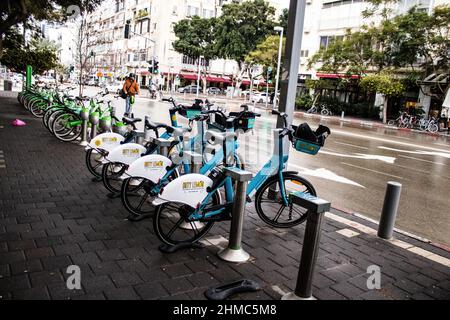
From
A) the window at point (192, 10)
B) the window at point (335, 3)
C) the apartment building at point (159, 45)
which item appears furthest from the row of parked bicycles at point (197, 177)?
the window at point (192, 10)

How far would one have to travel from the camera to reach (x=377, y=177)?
8898 mm

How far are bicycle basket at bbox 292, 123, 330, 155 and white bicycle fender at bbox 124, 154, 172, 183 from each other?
1.56m

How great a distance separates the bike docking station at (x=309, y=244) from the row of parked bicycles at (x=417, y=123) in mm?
25855

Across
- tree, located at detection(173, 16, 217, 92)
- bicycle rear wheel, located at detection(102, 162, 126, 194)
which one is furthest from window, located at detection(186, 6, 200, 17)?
bicycle rear wheel, located at detection(102, 162, 126, 194)

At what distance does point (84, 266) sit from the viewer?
3.41 metres

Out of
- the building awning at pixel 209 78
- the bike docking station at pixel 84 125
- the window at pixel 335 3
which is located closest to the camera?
the bike docking station at pixel 84 125

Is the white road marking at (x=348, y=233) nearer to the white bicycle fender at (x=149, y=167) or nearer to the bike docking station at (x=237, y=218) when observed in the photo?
the bike docking station at (x=237, y=218)

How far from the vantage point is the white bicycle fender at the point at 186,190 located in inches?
146

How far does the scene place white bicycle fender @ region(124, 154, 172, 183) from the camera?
14.4 ft

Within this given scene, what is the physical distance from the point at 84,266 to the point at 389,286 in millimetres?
2792

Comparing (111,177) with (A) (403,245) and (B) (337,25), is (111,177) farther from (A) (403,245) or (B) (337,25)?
(B) (337,25)

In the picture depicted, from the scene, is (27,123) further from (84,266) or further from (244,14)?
(244,14)

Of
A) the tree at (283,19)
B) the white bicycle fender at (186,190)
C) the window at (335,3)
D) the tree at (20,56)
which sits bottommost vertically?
the white bicycle fender at (186,190)
